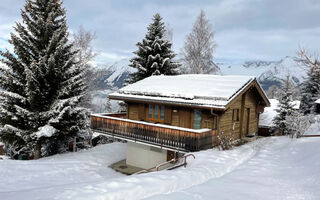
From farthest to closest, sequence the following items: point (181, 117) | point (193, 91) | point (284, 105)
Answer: point (284, 105)
point (181, 117)
point (193, 91)

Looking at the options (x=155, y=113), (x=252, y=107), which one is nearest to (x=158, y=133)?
(x=155, y=113)

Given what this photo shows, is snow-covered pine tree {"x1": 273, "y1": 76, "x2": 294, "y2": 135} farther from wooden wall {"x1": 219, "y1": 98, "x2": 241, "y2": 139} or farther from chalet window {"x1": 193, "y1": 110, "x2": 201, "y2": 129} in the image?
chalet window {"x1": 193, "y1": 110, "x2": 201, "y2": 129}

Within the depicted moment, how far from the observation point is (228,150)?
12.3 meters

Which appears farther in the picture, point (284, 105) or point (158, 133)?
point (284, 105)

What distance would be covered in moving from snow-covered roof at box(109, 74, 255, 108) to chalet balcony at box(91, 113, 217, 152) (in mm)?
1735

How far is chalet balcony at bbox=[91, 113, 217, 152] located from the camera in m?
11.5

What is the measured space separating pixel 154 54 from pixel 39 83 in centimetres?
1178

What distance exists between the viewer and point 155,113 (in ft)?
51.2

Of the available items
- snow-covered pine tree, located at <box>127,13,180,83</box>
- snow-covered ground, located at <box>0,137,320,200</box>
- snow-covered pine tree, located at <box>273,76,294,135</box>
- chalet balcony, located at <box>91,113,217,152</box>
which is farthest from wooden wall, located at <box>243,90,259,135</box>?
snow-covered pine tree, located at <box>127,13,180,83</box>

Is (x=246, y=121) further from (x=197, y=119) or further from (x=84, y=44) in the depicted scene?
(x=84, y=44)

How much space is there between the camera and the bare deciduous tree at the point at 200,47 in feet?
84.6

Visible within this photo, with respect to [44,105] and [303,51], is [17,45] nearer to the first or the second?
[44,105]

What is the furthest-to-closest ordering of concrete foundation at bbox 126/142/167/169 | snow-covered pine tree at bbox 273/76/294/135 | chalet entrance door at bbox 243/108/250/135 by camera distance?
snow-covered pine tree at bbox 273/76/294/135
chalet entrance door at bbox 243/108/250/135
concrete foundation at bbox 126/142/167/169

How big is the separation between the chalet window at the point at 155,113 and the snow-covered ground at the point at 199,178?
434cm
